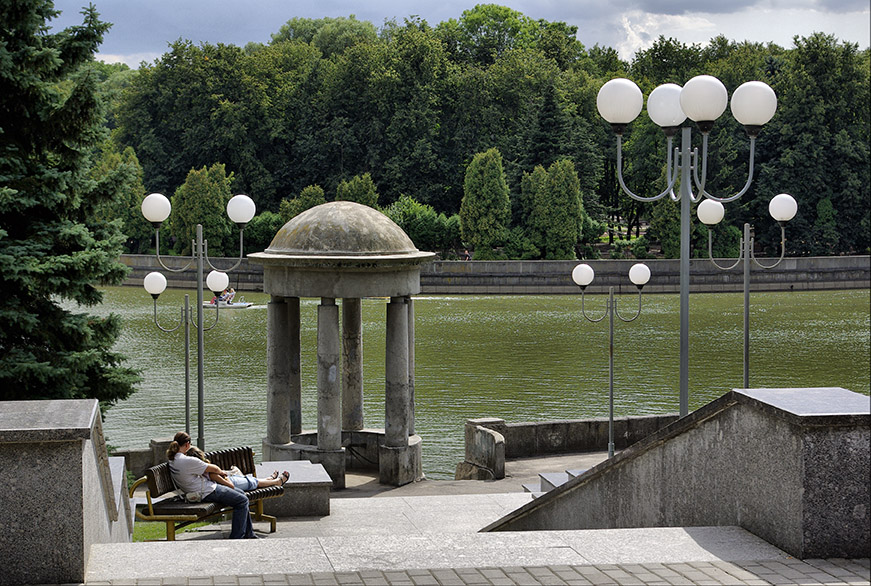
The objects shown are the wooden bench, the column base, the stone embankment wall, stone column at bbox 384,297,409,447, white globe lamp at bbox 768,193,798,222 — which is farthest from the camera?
the stone embankment wall

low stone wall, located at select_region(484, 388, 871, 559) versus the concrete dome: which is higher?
the concrete dome

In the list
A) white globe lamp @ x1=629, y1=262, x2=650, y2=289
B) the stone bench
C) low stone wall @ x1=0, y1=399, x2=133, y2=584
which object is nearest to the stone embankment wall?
white globe lamp @ x1=629, y1=262, x2=650, y2=289

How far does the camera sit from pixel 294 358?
16781mm

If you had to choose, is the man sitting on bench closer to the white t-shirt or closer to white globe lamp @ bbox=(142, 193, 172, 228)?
the white t-shirt

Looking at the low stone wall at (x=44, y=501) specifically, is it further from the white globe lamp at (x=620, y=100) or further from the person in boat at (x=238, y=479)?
the white globe lamp at (x=620, y=100)

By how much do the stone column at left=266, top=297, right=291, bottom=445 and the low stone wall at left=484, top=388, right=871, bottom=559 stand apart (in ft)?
26.1

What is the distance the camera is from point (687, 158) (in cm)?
1029

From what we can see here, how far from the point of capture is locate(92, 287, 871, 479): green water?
23.3 meters

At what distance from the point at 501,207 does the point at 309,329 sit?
21.5m

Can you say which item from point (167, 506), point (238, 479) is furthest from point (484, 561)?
point (238, 479)

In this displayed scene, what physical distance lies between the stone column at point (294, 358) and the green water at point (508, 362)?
247 cm

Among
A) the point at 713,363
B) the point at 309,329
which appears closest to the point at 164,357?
the point at 309,329

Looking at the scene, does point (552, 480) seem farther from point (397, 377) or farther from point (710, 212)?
point (710, 212)

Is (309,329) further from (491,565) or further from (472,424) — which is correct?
(491,565)
